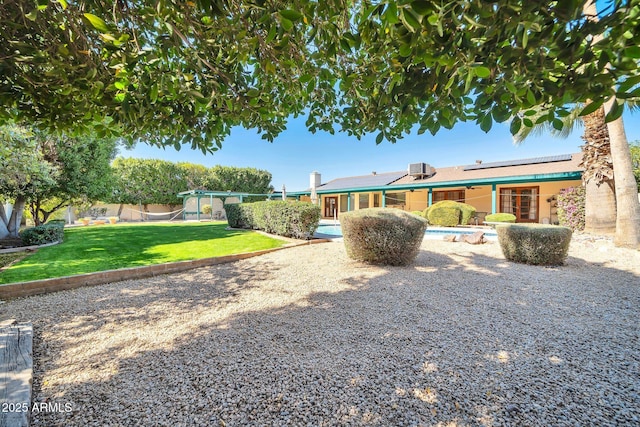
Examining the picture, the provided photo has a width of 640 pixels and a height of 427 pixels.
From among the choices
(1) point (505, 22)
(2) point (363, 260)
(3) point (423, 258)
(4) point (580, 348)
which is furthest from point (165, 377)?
(3) point (423, 258)

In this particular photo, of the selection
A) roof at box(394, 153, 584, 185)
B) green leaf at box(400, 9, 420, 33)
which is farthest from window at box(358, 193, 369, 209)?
green leaf at box(400, 9, 420, 33)

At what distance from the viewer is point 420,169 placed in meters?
18.6

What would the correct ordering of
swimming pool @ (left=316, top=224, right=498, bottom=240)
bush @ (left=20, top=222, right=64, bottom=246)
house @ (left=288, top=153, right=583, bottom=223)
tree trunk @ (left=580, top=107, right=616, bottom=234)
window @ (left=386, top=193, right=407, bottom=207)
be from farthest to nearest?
window @ (left=386, top=193, right=407, bottom=207) → house @ (left=288, top=153, right=583, bottom=223) → swimming pool @ (left=316, top=224, right=498, bottom=240) → bush @ (left=20, top=222, right=64, bottom=246) → tree trunk @ (left=580, top=107, right=616, bottom=234)

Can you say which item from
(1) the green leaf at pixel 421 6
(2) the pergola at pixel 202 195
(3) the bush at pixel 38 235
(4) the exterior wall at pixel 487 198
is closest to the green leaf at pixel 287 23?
(1) the green leaf at pixel 421 6

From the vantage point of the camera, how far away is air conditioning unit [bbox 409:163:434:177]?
1853cm

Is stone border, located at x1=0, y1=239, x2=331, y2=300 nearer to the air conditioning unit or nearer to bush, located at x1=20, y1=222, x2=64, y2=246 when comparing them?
bush, located at x1=20, y1=222, x2=64, y2=246

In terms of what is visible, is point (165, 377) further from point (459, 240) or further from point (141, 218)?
point (141, 218)

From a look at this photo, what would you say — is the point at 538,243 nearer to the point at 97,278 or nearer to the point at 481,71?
the point at 481,71

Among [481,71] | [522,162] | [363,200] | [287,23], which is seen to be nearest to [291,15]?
[287,23]

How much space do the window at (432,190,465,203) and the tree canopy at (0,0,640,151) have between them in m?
17.5

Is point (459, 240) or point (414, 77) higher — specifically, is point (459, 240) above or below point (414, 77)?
below

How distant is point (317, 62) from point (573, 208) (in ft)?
41.2

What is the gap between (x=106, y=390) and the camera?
2.14 m

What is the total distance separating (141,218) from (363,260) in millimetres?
26676
